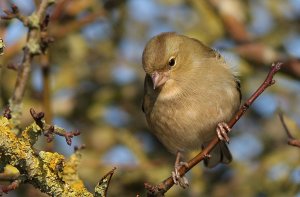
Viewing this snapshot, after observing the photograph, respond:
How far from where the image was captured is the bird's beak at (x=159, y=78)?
4.79 m

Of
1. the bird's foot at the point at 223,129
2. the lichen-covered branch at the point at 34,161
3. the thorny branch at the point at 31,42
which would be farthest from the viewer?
the bird's foot at the point at 223,129

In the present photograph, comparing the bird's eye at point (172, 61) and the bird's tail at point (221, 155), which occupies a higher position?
the bird's eye at point (172, 61)

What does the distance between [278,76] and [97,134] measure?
184cm

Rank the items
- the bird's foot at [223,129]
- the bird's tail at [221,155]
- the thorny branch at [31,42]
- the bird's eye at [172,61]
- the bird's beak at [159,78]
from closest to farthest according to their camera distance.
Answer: the thorny branch at [31,42] < the bird's foot at [223,129] < the bird's beak at [159,78] < the bird's eye at [172,61] < the bird's tail at [221,155]

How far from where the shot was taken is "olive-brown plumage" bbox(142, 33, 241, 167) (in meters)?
4.83

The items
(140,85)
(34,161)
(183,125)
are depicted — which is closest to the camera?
(34,161)

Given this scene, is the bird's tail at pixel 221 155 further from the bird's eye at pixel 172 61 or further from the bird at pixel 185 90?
the bird's eye at pixel 172 61

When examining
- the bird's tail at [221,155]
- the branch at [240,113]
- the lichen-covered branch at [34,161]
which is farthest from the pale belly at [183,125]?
the lichen-covered branch at [34,161]

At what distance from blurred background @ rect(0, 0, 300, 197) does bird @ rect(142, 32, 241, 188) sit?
12.7 inches

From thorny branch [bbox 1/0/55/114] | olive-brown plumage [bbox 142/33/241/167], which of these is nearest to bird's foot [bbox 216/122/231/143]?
olive-brown plumage [bbox 142/33/241/167]

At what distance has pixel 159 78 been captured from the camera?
4.83m

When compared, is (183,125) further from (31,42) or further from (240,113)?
(240,113)

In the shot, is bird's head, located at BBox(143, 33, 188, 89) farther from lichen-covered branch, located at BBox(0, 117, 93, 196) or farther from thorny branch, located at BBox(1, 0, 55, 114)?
lichen-covered branch, located at BBox(0, 117, 93, 196)

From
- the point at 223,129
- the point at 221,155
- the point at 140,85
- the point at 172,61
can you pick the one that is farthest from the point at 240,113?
the point at 140,85
